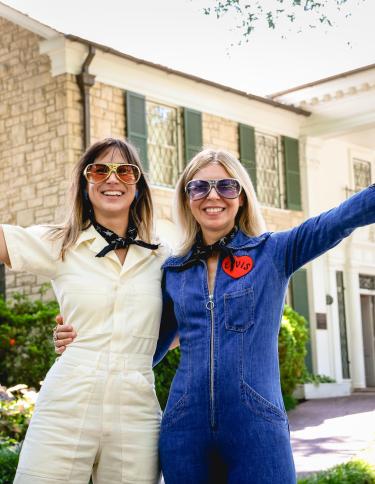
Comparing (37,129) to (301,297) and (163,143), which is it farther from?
(301,297)

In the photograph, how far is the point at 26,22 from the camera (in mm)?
13430

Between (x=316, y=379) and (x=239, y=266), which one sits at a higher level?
(x=239, y=266)

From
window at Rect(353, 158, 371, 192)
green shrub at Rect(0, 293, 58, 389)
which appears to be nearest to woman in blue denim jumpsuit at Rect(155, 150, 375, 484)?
green shrub at Rect(0, 293, 58, 389)

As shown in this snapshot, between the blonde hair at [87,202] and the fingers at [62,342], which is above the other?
the blonde hair at [87,202]

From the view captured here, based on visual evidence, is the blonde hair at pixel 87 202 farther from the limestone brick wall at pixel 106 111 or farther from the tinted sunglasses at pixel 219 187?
the limestone brick wall at pixel 106 111

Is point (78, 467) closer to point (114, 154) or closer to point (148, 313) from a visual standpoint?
point (148, 313)

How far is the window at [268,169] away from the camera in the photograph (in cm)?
1644

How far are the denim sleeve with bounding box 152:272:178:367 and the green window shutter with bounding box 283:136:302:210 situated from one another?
13.6m

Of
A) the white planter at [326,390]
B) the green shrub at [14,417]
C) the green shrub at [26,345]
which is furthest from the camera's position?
the white planter at [326,390]

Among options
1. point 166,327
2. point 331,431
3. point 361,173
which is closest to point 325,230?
point 166,327

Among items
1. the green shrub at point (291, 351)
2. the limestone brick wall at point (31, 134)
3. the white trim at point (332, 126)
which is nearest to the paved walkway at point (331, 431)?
the green shrub at point (291, 351)

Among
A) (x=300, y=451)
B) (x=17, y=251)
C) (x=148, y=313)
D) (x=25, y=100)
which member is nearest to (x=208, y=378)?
(x=148, y=313)

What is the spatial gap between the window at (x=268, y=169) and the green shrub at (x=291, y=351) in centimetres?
296

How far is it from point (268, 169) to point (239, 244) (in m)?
13.8
